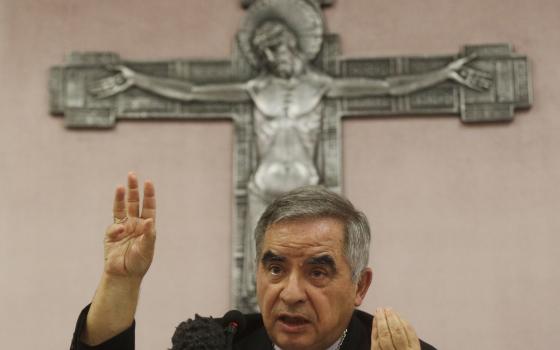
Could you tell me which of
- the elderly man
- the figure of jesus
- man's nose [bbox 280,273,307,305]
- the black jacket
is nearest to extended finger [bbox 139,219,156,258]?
the elderly man

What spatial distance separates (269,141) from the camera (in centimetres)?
431

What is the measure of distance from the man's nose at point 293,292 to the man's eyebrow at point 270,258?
6 centimetres

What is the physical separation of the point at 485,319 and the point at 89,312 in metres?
2.47

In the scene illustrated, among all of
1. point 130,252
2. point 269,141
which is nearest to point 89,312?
point 130,252

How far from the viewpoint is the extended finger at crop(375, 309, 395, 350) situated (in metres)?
1.90

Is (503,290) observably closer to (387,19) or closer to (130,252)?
(387,19)

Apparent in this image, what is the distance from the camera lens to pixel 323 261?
2180 millimetres

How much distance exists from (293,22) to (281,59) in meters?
0.24

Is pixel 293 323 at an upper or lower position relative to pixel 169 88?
lower

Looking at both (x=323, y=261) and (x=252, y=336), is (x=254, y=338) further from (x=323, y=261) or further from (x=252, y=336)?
(x=323, y=261)

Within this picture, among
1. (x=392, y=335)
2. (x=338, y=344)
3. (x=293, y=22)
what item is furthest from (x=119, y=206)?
(x=293, y=22)

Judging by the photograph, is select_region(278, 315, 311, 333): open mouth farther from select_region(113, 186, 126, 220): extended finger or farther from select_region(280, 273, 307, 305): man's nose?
select_region(113, 186, 126, 220): extended finger

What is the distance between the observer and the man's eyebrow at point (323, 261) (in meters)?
2.17

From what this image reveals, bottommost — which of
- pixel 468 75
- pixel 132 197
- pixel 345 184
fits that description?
pixel 132 197
